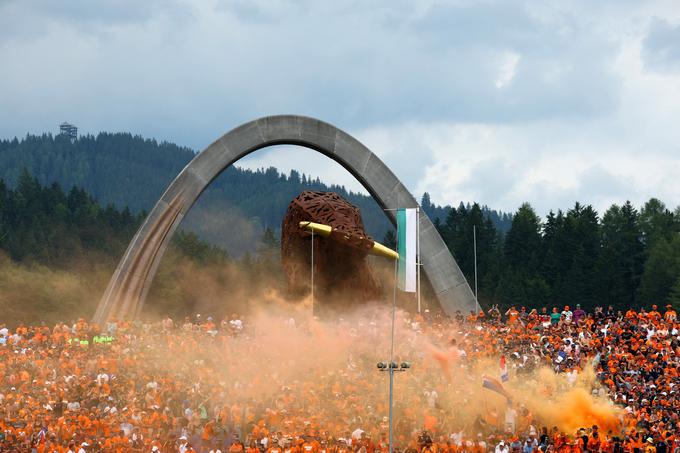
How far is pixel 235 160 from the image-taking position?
42938 mm

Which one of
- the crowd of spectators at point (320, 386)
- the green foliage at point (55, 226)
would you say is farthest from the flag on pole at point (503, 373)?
the green foliage at point (55, 226)

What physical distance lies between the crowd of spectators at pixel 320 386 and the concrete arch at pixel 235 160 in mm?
2356

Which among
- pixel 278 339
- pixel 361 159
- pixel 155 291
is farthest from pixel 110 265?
pixel 278 339

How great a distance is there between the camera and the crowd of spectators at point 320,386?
2783 cm

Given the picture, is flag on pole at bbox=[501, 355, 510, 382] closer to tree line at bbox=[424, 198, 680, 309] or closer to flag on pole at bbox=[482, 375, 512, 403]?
A: flag on pole at bbox=[482, 375, 512, 403]

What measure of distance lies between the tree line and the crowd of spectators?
3415cm

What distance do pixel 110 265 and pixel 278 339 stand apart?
56.5 m

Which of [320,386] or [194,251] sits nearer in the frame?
[320,386]

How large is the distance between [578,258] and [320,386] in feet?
154

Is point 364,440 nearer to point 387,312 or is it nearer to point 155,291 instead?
point 387,312

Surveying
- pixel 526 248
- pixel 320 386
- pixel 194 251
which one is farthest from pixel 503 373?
pixel 194 251

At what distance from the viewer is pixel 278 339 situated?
37031mm

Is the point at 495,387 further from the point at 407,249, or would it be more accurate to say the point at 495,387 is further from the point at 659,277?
the point at 659,277

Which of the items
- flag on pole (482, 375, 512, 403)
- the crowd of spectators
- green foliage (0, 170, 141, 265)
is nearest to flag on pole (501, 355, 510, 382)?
flag on pole (482, 375, 512, 403)
